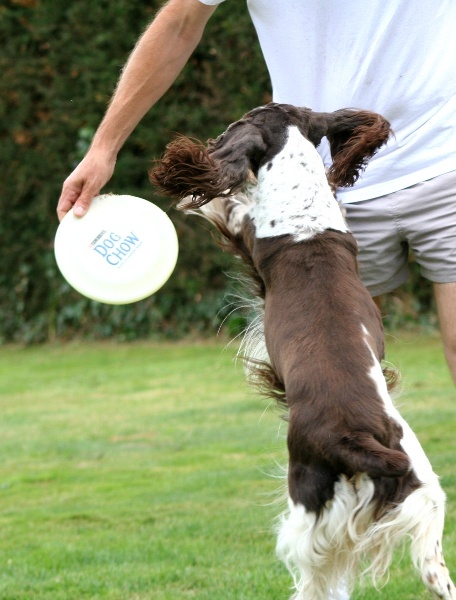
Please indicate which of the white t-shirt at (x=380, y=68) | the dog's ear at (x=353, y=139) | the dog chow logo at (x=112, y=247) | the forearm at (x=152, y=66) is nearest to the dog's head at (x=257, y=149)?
the dog's ear at (x=353, y=139)

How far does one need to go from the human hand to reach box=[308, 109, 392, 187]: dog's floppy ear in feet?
2.37

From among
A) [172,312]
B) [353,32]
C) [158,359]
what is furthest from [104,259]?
[172,312]

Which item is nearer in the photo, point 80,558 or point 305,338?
point 305,338

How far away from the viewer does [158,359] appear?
11492mm

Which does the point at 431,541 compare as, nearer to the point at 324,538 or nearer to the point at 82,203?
the point at 324,538

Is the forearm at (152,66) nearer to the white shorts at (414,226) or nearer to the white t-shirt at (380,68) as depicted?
the white t-shirt at (380,68)

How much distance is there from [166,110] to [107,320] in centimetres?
268

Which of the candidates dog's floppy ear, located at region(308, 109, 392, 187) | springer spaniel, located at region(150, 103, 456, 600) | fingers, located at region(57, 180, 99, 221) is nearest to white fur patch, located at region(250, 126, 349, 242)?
springer spaniel, located at region(150, 103, 456, 600)

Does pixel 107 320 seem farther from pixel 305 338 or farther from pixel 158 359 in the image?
pixel 305 338

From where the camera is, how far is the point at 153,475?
268 inches

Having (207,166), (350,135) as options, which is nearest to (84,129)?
(350,135)

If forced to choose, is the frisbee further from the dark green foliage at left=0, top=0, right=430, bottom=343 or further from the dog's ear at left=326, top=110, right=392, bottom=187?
the dark green foliage at left=0, top=0, right=430, bottom=343

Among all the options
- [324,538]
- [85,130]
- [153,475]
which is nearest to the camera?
[324,538]

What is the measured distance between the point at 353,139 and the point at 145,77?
740mm
